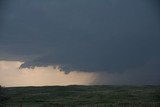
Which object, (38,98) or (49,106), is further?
(38,98)

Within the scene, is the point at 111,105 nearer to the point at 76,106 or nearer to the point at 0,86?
the point at 76,106

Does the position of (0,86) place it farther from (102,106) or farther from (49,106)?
(102,106)

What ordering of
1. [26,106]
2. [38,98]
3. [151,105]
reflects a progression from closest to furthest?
1. [151,105]
2. [26,106]
3. [38,98]

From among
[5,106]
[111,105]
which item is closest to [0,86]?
[5,106]

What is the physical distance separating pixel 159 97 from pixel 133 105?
25.0m

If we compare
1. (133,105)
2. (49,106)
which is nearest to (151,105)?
(133,105)

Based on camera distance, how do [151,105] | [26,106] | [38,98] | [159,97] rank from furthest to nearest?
[38,98] < [159,97] < [26,106] < [151,105]

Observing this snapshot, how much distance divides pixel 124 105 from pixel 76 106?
36.3 ft

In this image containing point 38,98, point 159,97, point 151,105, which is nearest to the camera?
point 151,105

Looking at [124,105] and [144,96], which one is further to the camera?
[144,96]

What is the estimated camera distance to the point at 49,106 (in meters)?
95.0

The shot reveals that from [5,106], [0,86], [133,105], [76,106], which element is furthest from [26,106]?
[0,86]

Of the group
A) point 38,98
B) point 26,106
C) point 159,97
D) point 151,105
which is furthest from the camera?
point 38,98

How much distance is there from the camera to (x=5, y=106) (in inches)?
3888
